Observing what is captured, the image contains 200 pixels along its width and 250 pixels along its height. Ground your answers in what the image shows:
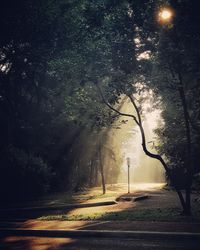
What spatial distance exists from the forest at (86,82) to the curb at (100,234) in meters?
4.07

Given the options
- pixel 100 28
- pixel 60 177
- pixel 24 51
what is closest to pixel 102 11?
pixel 100 28

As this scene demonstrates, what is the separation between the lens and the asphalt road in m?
8.33

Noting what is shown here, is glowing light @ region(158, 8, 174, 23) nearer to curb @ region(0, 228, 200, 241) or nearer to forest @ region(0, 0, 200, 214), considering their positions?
forest @ region(0, 0, 200, 214)

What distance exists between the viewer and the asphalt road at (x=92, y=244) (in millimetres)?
8328

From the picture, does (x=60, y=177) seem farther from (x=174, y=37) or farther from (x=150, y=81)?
(x=174, y=37)

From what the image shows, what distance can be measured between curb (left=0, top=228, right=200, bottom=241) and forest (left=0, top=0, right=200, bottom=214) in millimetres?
4074

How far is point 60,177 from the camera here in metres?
34.7

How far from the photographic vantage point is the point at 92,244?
Answer: 29.9 ft

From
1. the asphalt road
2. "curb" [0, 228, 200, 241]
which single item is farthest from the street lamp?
the asphalt road

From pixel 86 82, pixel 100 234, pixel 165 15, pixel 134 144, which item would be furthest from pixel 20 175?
pixel 134 144

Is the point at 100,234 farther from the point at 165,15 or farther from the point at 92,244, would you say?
the point at 165,15

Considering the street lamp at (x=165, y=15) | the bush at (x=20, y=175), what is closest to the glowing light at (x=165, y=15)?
the street lamp at (x=165, y=15)

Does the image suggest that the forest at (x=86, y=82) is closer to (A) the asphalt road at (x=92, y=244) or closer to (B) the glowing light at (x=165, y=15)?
(B) the glowing light at (x=165, y=15)

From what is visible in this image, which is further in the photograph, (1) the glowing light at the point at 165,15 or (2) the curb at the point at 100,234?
(1) the glowing light at the point at 165,15
